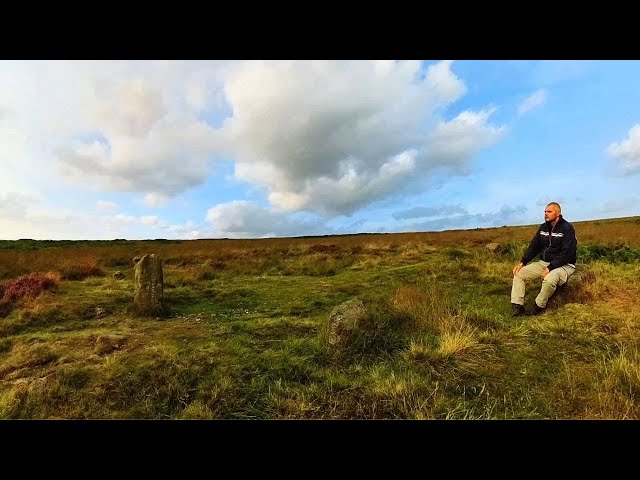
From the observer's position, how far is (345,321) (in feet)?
17.9

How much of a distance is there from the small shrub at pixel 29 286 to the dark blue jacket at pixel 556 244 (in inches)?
449

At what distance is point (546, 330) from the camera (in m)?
5.70

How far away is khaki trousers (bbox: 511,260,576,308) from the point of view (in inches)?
265

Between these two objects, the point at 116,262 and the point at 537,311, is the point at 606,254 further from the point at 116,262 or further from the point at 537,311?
the point at 116,262

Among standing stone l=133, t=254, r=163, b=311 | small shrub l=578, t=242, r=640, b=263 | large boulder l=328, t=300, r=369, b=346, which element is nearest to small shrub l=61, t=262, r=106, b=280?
standing stone l=133, t=254, r=163, b=311

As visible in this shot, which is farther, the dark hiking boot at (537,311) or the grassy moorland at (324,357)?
the dark hiking boot at (537,311)

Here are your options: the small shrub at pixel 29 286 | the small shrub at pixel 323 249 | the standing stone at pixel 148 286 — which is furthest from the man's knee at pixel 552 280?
the small shrub at pixel 323 249

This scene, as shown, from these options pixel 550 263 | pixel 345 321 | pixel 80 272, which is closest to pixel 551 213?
pixel 550 263

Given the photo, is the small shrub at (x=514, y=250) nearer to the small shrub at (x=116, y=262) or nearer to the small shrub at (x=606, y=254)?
the small shrub at (x=606, y=254)

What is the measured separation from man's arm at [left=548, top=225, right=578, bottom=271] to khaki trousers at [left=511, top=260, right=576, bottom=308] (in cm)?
10

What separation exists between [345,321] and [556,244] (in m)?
4.60

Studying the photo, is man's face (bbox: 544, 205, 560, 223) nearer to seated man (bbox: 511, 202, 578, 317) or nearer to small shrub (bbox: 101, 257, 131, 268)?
seated man (bbox: 511, 202, 578, 317)

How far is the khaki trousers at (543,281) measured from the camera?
22.1 ft
